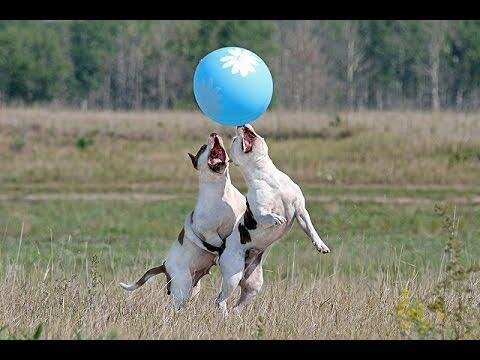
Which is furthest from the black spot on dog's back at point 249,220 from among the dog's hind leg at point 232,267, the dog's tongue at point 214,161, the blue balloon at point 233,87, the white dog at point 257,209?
the blue balloon at point 233,87

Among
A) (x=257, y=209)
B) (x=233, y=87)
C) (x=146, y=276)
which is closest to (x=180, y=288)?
(x=146, y=276)

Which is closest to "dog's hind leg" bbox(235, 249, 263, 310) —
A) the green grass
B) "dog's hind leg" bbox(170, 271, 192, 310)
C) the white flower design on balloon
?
"dog's hind leg" bbox(170, 271, 192, 310)

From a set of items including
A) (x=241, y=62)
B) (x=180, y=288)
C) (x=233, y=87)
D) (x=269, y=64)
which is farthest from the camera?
(x=269, y=64)

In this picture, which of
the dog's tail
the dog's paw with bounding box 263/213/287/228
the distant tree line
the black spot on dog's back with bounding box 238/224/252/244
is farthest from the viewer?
the distant tree line

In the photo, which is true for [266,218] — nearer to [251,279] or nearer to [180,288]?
[251,279]

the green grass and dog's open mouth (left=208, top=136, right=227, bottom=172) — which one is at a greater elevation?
dog's open mouth (left=208, top=136, right=227, bottom=172)

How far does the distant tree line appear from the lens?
8738 centimetres

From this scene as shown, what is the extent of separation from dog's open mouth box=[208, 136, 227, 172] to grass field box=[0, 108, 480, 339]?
1.14 metres

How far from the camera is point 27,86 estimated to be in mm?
88688

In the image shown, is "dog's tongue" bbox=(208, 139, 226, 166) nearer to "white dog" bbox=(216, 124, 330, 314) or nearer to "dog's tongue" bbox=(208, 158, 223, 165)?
"dog's tongue" bbox=(208, 158, 223, 165)

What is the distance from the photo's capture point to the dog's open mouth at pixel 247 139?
29.7 ft

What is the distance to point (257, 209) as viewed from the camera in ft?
29.7

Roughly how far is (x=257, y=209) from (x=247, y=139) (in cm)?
52

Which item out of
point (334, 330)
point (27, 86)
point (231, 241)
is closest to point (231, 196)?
point (231, 241)
